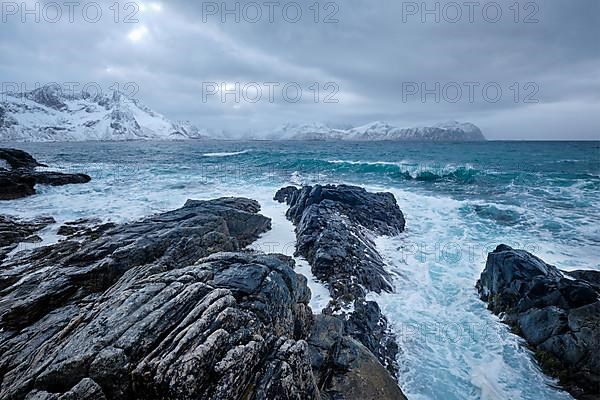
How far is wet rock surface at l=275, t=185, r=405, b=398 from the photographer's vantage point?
7578 mm

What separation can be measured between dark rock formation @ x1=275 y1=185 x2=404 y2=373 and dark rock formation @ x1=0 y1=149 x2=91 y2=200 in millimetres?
20594

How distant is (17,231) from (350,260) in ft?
51.5

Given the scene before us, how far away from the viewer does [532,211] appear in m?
21.8

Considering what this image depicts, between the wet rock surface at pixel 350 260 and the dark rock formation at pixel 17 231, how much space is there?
1217 cm

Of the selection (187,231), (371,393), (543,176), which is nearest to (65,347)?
(371,393)

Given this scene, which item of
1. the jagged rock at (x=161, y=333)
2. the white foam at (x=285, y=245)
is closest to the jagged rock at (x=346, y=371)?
the jagged rock at (x=161, y=333)

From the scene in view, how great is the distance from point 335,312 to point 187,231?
597 centimetres

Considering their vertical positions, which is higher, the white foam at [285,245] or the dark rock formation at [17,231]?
the dark rock formation at [17,231]

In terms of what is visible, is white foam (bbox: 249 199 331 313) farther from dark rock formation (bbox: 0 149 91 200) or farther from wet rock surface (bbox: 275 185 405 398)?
dark rock formation (bbox: 0 149 91 200)

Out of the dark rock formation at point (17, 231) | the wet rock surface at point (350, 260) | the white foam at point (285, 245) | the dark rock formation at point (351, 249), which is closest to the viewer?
the wet rock surface at point (350, 260)

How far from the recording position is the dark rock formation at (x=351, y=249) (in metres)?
9.08

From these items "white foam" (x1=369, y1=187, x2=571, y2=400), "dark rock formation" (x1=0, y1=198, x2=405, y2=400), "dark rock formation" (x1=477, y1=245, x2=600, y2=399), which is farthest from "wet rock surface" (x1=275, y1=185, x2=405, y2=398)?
"dark rock formation" (x1=477, y1=245, x2=600, y2=399)

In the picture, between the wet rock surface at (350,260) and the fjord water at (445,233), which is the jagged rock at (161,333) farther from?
the fjord water at (445,233)

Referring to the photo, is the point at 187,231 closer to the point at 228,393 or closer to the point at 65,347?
the point at 65,347
